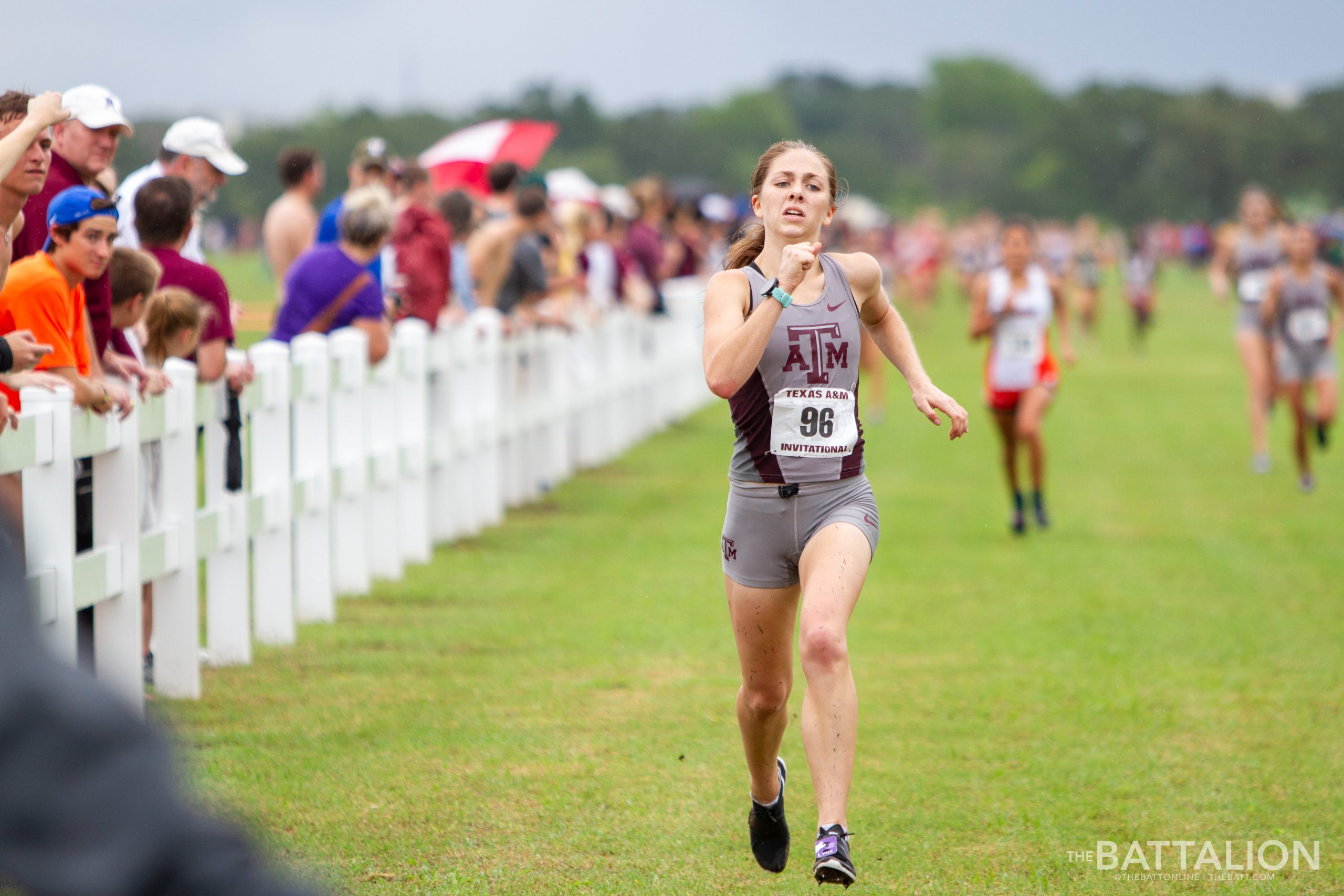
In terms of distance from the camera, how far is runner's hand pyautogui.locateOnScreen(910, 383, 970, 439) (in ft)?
15.9

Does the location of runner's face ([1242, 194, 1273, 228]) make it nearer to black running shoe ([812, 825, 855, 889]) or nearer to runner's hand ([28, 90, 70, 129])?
black running shoe ([812, 825, 855, 889])

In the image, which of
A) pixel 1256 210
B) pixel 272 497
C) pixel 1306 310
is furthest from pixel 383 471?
pixel 1256 210

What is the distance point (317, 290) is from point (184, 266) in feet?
6.58

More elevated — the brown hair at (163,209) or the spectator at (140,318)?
the brown hair at (163,209)

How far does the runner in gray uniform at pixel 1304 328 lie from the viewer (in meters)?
14.4

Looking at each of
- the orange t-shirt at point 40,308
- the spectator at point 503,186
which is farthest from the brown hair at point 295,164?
the orange t-shirt at point 40,308

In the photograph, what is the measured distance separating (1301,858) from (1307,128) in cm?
15169

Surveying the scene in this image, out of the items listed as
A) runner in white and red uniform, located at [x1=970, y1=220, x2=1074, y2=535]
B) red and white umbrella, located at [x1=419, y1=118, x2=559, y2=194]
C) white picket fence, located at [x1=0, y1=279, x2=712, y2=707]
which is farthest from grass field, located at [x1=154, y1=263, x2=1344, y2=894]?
red and white umbrella, located at [x1=419, y1=118, x2=559, y2=194]

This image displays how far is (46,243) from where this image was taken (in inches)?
239

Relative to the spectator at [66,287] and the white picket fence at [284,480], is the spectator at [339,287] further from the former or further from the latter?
the spectator at [66,287]

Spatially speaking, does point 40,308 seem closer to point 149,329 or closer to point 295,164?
point 149,329

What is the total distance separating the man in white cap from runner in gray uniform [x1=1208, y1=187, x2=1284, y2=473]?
10.1m

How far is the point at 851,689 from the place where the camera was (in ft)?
14.8

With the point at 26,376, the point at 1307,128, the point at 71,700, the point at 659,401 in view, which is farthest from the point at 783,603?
the point at 1307,128
